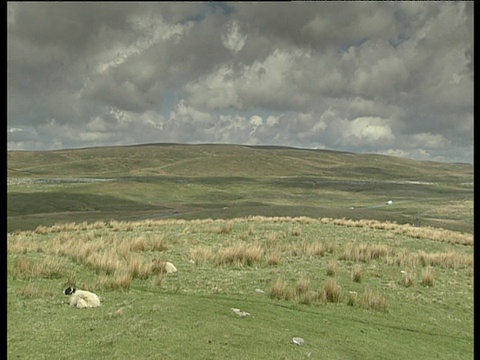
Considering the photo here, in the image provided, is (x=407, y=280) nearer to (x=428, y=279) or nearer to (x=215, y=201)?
(x=428, y=279)

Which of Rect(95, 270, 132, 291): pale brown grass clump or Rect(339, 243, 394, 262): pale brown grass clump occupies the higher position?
Rect(95, 270, 132, 291): pale brown grass clump

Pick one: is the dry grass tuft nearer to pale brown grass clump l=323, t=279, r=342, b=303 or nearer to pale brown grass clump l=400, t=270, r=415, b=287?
pale brown grass clump l=400, t=270, r=415, b=287

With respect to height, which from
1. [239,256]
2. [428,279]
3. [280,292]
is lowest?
[428,279]

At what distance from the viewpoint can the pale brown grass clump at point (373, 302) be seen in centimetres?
1018

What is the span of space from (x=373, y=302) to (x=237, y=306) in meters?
3.40

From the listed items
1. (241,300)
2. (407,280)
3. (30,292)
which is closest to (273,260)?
(407,280)

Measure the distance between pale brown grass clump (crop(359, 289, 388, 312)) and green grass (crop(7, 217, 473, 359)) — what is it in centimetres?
3

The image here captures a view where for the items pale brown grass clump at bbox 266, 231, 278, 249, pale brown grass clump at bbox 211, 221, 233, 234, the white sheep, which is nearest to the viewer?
the white sheep

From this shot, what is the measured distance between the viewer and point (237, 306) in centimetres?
881

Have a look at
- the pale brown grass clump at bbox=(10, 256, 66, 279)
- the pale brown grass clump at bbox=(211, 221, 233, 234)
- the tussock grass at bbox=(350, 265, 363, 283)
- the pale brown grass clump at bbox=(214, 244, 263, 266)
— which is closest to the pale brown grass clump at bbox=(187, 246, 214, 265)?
the pale brown grass clump at bbox=(214, 244, 263, 266)

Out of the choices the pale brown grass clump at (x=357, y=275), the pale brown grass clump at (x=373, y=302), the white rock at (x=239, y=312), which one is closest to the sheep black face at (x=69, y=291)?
the white rock at (x=239, y=312)

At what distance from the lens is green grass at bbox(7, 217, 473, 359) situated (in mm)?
6359

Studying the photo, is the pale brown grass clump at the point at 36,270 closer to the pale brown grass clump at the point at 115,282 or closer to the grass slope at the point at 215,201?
the pale brown grass clump at the point at 115,282
